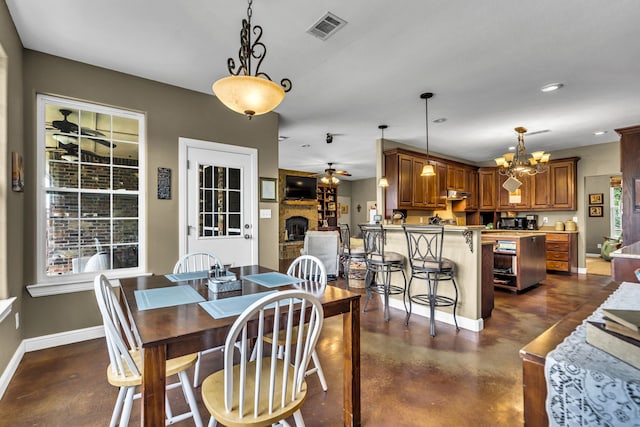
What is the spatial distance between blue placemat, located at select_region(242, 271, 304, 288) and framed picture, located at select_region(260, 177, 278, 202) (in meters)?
1.93

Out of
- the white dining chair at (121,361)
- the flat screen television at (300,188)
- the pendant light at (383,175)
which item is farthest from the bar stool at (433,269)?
the flat screen television at (300,188)

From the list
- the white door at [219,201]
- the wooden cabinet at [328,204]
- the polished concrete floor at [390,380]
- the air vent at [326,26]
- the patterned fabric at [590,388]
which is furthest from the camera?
the wooden cabinet at [328,204]

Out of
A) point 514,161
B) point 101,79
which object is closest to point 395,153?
point 514,161

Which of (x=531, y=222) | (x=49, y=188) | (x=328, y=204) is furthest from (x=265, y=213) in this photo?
(x=328, y=204)

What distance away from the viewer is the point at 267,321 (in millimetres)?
1332

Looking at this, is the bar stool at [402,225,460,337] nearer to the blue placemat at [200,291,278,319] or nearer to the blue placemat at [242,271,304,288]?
the blue placemat at [242,271,304,288]

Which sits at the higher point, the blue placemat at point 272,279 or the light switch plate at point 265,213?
the light switch plate at point 265,213

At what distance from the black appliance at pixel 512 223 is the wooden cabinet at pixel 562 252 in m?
0.68

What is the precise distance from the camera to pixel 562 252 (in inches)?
234

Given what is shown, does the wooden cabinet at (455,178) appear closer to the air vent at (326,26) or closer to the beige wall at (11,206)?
the air vent at (326,26)

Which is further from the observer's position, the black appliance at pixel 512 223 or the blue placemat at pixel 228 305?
the black appliance at pixel 512 223

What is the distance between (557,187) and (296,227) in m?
6.42

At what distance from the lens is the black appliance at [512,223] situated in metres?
6.72

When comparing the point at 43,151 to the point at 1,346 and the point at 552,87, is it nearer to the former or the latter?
the point at 1,346
